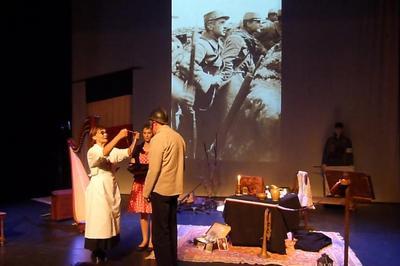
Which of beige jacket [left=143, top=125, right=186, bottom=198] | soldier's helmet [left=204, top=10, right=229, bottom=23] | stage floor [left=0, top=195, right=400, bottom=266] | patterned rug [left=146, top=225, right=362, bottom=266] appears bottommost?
stage floor [left=0, top=195, right=400, bottom=266]

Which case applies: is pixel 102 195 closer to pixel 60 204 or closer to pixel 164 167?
pixel 164 167

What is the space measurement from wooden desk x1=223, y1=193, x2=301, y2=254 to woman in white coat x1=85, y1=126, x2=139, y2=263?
4.16 ft

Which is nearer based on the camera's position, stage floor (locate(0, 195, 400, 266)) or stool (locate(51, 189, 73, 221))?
stage floor (locate(0, 195, 400, 266))

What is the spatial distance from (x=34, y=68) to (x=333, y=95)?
194 inches

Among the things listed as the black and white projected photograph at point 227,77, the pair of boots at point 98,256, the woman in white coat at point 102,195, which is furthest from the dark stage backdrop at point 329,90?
the woman in white coat at point 102,195

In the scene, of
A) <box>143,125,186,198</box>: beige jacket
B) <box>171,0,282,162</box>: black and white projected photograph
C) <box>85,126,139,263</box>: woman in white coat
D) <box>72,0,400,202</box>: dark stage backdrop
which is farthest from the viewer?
<box>171,0,282,162</box>: black and white projected photograph

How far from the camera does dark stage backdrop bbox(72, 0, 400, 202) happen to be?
7.64m

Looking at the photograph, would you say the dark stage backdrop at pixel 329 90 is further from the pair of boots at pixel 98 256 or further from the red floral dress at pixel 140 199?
the pair of boots at pixel 98 256

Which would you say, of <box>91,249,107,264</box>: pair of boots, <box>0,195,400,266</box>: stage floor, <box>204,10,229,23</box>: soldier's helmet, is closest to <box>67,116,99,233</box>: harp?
<box>0,195,400,266</box>: stage floor

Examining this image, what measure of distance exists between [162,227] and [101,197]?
63 centimetres

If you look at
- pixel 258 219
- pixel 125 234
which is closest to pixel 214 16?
pixel 125 234

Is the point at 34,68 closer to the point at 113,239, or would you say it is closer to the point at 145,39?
the point at 145,39

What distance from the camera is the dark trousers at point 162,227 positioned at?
4086mm

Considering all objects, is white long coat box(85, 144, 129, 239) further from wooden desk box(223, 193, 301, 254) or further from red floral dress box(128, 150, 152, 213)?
wooden desk box(223, 193, 301, 254)
